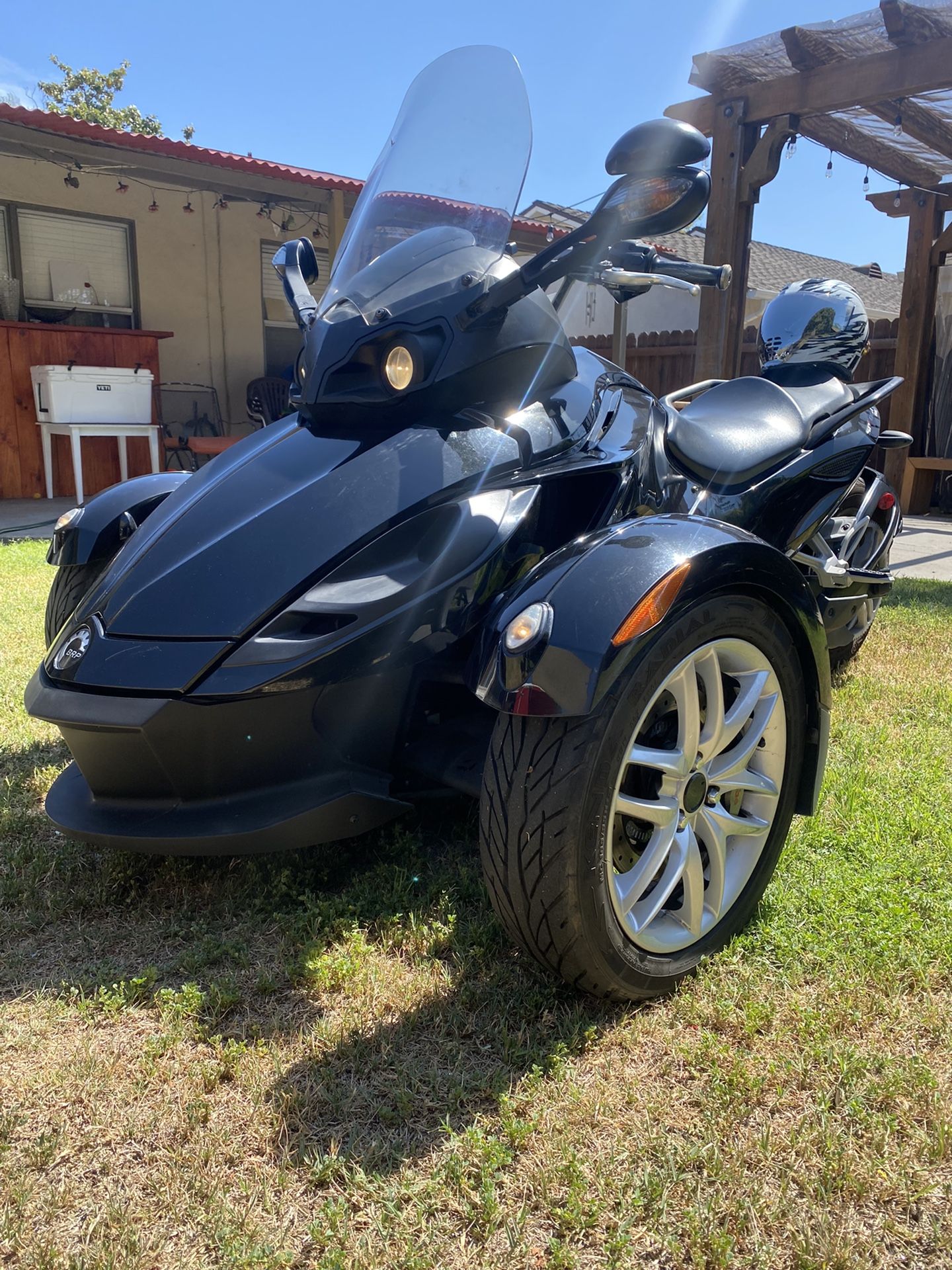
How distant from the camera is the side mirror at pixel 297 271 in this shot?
257 cm

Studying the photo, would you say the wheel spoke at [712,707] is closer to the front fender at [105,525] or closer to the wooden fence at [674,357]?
the front fender at [105,525]

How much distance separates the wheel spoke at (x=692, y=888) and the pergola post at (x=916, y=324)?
9.24 meters

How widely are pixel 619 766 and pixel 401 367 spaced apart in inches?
38.5

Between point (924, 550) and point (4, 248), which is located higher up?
point (4, 248)

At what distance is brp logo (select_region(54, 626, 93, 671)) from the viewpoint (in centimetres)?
190

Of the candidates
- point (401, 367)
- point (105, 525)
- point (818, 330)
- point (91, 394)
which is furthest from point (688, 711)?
point (91, 394)

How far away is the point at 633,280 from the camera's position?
2.24 meters

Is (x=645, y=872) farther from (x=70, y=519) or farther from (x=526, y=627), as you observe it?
(x=70, y=519)

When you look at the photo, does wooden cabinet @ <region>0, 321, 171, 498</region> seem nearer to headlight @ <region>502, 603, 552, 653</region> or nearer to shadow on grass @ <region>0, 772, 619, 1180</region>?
shadow on grass @ <region>0, 772, 619, 1180</region>

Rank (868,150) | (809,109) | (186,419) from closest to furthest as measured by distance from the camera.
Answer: (809,109)
(868,150)
(186,419)

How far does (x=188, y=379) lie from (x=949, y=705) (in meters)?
10.0

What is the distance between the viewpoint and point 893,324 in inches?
509

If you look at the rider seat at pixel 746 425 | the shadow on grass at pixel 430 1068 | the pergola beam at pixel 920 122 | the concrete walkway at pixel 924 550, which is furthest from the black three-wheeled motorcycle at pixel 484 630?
the pergola beam at pixel 920 122

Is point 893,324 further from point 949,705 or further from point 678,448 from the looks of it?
point 678,448
